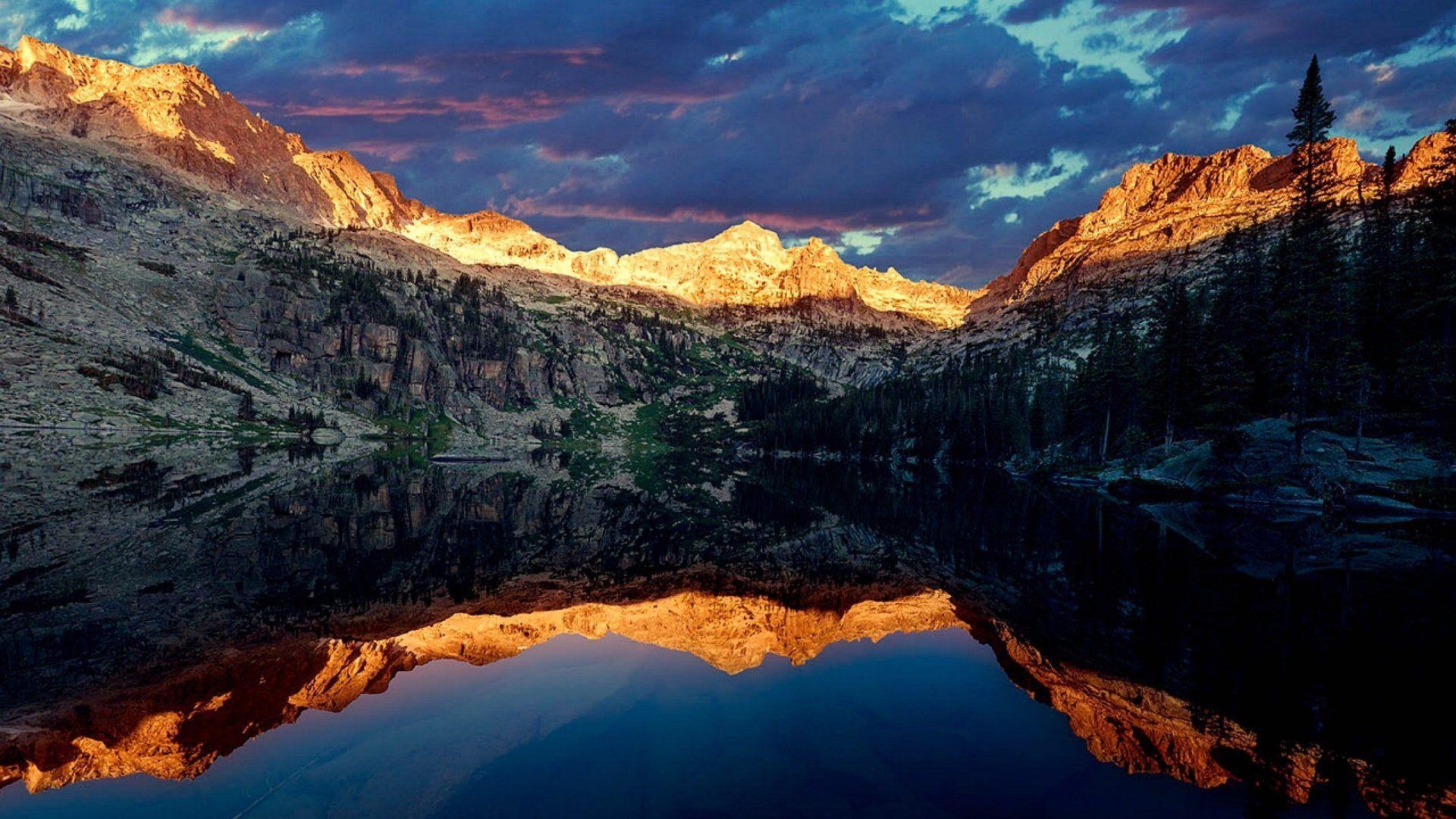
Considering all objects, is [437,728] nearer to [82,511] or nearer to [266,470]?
[82,511]

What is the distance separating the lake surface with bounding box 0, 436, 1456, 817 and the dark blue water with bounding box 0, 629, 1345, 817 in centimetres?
9

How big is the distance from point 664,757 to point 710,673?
20.2 feet

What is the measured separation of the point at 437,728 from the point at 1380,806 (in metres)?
18.9

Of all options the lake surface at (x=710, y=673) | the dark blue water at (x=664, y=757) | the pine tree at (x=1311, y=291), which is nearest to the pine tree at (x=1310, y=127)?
the pine tree at (x=1311, y=291)

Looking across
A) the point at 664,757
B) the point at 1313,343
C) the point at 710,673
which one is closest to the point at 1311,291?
the point at 1313,343

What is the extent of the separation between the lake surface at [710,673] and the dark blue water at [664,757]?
87mm

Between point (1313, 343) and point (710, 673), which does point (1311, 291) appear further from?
point (710, 673)

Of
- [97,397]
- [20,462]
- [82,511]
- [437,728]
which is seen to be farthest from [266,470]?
[437,728]

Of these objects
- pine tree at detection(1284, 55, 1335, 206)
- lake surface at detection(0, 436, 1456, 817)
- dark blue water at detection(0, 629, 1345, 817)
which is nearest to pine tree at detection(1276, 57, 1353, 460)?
pine tree at detection(1284, 55, 1335, 206)

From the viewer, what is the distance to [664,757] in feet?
48.4

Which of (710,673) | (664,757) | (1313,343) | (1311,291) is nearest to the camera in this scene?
(664,757)

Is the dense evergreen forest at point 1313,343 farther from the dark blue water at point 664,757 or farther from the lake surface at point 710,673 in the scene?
the dark blue water at point 664,757

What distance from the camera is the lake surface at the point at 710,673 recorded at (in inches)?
527

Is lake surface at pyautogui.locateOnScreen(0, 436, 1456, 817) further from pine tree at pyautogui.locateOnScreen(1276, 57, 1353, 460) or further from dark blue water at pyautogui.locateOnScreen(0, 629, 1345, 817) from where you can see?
pine tree at pyautogui.locateOnScreen(1276, 57, 1353, 460)
